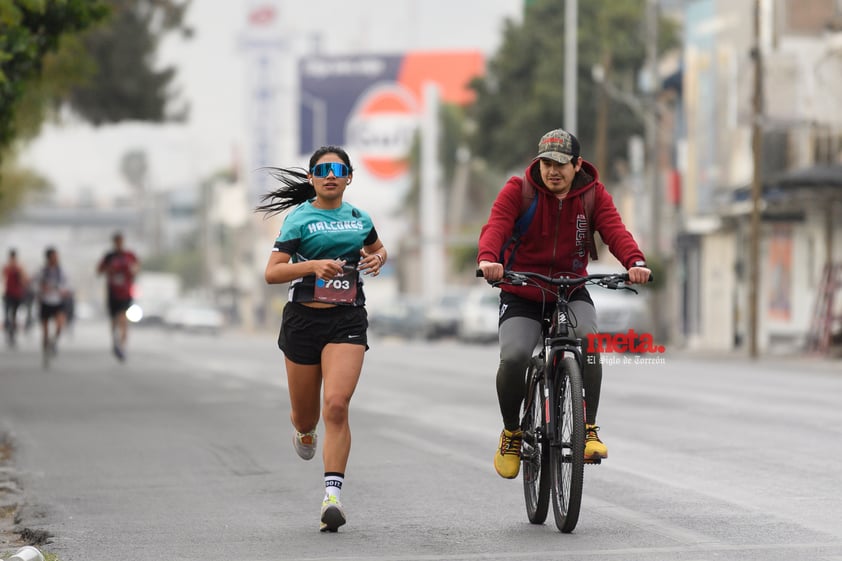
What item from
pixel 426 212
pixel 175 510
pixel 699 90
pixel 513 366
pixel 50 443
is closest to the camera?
pixel 513 366

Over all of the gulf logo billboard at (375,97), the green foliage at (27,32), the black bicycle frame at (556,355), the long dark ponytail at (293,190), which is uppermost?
the gulf logo billboard at (375,97)

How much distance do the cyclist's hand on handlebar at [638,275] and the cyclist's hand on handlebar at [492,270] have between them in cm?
63

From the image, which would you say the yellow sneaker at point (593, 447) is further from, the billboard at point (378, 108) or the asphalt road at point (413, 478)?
the billboard at point (378, 108)

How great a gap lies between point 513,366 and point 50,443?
20.9 ft

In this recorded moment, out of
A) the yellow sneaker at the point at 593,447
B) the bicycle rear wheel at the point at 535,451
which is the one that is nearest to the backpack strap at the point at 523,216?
the bicycle rear wheel at the point at 535,451

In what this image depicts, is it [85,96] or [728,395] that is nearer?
[728,395]

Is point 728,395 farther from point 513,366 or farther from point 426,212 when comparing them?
point 426,212

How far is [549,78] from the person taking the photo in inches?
2514

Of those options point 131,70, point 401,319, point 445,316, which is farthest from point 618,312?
point 401,319

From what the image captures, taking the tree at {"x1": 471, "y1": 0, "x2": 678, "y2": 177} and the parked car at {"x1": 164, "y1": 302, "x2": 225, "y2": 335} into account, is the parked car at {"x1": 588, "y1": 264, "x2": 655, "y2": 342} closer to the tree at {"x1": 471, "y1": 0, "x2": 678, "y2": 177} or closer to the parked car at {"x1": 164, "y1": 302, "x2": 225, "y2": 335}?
the tree at {"x1": 471, "y1": 0, "x2": 678, "y2": 177}

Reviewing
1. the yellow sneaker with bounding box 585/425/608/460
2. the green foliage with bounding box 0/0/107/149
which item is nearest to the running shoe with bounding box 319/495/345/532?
the yellow sneaker with bounding box 585/425/608/460

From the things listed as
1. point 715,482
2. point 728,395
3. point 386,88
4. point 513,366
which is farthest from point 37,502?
point 386,88

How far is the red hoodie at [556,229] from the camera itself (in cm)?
939

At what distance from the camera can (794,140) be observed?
4412 centimetres
